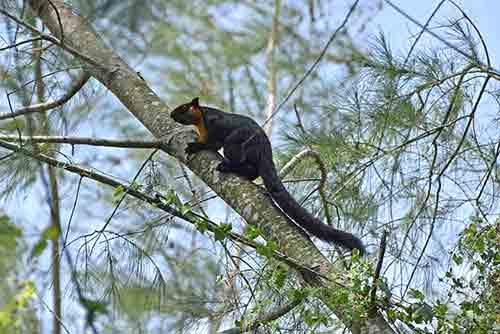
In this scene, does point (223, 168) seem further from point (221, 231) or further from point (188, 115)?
point (188, 115)

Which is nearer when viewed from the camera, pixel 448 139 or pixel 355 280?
pixel 355 280

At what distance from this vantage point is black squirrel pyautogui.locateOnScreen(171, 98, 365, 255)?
2.60 metres

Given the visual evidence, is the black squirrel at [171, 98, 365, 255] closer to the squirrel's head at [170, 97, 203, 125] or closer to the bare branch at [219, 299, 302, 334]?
the squirrel's head at [170, 97, 203, 125]

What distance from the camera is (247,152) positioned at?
3.12 metres

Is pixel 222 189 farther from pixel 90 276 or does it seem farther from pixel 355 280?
pixel 355 280

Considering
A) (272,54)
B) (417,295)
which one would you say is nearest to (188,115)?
(417,295)

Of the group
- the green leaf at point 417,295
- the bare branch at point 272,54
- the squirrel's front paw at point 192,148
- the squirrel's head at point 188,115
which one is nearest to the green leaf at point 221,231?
the green leaf at point 417,295

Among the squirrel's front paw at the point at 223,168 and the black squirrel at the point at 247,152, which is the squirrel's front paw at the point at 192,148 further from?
the squirrel's front paw at the point at 223,168

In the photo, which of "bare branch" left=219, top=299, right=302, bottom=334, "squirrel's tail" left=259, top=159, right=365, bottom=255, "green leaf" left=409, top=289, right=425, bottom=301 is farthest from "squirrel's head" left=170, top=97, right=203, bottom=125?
"green leaf" left=409, top=289, right=425, bottom=301

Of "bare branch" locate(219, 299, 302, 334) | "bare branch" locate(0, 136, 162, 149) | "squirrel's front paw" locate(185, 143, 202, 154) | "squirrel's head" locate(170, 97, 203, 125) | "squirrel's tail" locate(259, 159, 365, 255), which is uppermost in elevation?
"squirrel's head" locate(170, 97, 203, 125)

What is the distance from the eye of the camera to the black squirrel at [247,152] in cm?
260

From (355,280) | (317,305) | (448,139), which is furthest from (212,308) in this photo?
(448,139)

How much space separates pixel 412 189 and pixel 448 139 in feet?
0.71

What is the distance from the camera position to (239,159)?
2.98m
